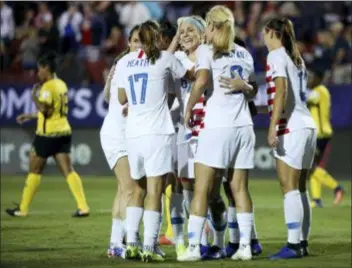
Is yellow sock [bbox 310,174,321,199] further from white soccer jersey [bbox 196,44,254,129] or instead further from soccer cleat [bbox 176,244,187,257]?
white soccer jersey [bbox 196,44,254,129]

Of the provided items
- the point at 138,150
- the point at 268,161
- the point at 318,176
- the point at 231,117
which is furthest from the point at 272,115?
→ the point at 268,161

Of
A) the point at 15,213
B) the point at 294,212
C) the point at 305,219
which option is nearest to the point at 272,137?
the point at 294,212

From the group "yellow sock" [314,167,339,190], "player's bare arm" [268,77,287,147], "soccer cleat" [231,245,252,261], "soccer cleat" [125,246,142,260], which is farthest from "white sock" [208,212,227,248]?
"yellow sock" [314,167,339,190]

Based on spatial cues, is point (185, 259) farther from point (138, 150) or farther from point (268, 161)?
point (268, 161)

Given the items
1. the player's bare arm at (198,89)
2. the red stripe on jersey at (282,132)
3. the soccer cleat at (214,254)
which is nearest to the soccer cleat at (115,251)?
the soccer cleat at (214,254)

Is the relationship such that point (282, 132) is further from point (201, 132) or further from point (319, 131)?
point (319, 131)

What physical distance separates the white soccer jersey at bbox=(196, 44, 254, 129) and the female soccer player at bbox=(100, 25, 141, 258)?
34.8 inches

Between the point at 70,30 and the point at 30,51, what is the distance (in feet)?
4.29

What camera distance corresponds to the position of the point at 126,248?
12.4 meters

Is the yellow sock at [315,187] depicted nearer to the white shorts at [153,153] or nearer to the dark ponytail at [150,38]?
the white shorts at [153,153]

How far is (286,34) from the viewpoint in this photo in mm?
12445

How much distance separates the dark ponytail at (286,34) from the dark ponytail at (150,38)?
3.92ft

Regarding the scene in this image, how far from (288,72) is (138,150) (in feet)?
5.65

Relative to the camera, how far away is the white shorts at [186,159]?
41.7 ft
